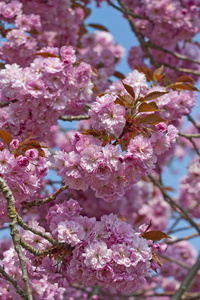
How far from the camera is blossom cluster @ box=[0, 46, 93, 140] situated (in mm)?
2625

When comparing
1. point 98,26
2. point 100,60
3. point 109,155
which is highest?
point 98,26

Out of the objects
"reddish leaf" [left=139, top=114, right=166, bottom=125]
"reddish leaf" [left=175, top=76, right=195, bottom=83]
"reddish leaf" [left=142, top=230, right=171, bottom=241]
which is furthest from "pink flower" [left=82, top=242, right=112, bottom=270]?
"reddish leaf" [left=175, top=76, right=195, bottom=83]

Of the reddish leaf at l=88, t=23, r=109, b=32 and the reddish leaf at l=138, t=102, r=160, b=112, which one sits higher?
the reddish leaf at l=88, t=23, r=109, b=32

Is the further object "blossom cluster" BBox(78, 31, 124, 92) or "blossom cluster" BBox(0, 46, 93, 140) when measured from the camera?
"blossom cluster" BBox(78, 31, 124, 92)

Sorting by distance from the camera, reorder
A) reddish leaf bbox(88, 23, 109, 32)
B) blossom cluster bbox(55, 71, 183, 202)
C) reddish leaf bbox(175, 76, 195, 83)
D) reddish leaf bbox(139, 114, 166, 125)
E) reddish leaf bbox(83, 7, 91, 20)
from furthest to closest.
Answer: reddish leaf bbox(88, 23, 109, 32)
reddish leaf bbox(83, 7, 91, 20)
reddish leaf bbox(175, 76, 195, 83)
reddish leaf bbox(139, 114, 166, 125)
blossom cluster bbox(55, 71, 183, 202)

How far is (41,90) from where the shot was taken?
2.63 m

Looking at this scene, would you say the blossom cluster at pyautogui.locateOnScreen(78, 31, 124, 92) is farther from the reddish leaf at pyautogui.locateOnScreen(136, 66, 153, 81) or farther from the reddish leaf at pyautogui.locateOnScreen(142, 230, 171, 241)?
the reddish leaf at pyautogui.locateOnScreen(142, 230, 171, 241)

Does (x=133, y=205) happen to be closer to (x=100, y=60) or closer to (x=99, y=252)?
(x=100, y=60)

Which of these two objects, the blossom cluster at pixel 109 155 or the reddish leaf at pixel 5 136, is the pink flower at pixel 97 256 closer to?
the blossom cluster at pixel 109 155

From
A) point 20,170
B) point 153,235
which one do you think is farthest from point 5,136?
point 153,235

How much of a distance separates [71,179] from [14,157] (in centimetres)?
29

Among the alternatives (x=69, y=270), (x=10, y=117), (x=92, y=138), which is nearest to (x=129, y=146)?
(x=92, y=138)

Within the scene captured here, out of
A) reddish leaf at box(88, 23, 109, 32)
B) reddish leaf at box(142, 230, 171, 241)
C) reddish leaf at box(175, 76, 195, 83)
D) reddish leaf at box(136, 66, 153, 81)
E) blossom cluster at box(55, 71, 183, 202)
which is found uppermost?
reddish leaf at box(88, 23, 109, 32)

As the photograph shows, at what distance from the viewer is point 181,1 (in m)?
4.56
